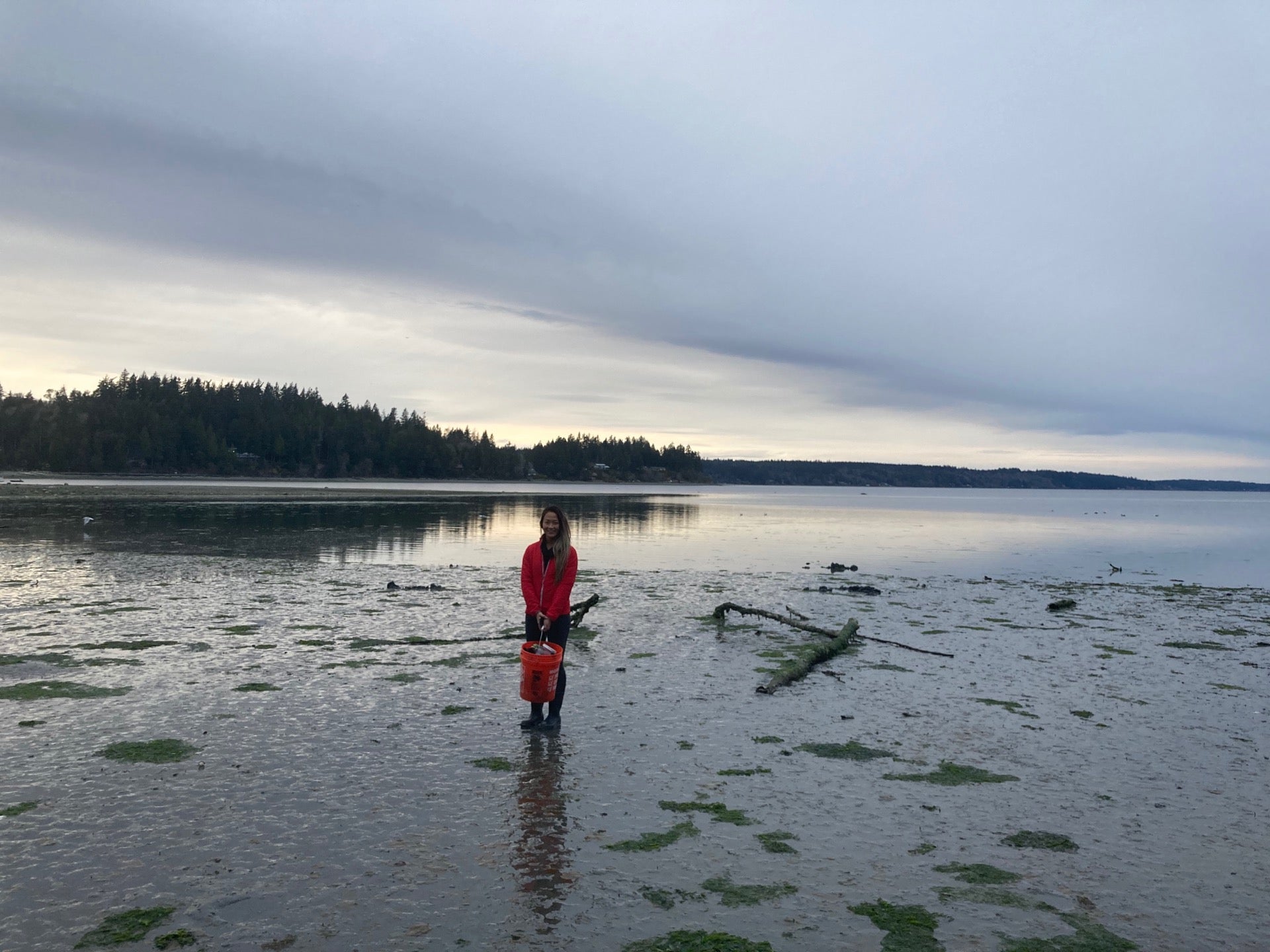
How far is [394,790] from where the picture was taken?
8445 mm

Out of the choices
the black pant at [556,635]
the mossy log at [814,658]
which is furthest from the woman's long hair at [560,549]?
the mossy log at [814,658]

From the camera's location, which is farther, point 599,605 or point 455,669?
point 599,605

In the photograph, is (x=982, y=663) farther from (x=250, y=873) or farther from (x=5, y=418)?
(x=5, y=418)

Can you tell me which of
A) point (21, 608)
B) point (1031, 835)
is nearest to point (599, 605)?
point (21, 608)

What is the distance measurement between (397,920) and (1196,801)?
8.49 m

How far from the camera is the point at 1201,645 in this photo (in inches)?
731

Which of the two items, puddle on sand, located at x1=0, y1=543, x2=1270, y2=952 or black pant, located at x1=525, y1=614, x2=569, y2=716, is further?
black pant, located at x1=525, y1=614, x2=569, y2=716

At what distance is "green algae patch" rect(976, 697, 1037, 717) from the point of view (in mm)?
12281

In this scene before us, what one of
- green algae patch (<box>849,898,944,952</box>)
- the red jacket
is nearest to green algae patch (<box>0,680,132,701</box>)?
the red jacket

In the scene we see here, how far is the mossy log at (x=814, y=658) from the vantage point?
13549 mm

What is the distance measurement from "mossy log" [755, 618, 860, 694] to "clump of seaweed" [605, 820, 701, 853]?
5634 millimetres

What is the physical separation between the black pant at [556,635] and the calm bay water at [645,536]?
2085cm

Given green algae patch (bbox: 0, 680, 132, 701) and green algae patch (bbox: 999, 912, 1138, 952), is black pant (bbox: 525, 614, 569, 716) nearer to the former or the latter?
green algae patch (bbox: 0, 680, 132, 701)

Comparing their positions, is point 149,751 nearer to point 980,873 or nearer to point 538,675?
point 538,675
